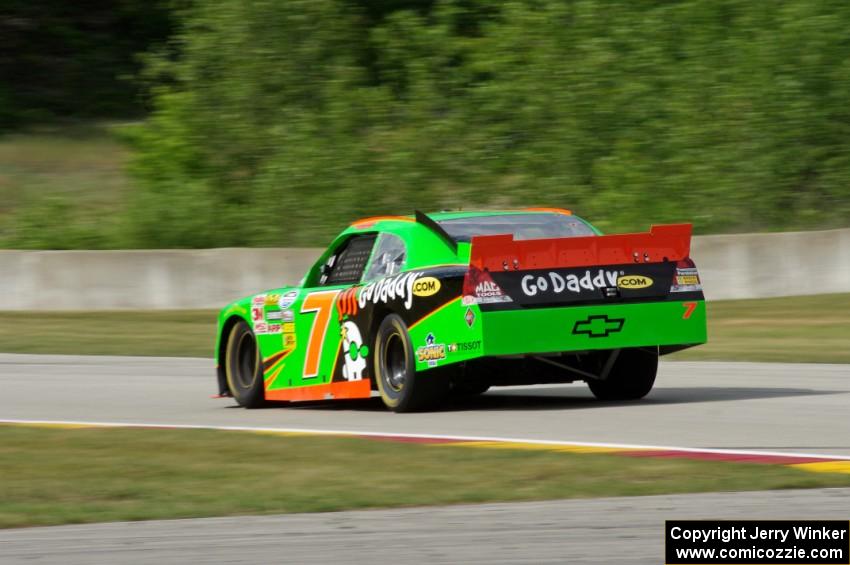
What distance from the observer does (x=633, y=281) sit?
10.6 m

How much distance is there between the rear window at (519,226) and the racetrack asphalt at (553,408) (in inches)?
48.9

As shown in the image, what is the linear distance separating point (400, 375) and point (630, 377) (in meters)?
1.77

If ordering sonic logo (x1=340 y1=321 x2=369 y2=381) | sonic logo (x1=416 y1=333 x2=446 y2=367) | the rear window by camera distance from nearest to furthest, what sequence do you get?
sonic logo (x1=416 y1=333 x2=446 y2=367) → the rear window → sonic logo (x1=340 y1=321 x2=369 y2=381)

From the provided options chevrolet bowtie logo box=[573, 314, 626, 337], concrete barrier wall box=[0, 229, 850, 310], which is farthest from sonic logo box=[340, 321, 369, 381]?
concrete barrier wall box=[0, 229, 850, 310]

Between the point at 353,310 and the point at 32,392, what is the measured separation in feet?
12.2

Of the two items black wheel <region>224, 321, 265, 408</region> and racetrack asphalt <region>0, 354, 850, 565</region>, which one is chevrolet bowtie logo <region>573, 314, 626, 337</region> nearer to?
racetrack asphalt <region>0, 354, 850, 565</region>

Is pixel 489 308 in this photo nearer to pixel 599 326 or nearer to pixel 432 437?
pixel 599 326

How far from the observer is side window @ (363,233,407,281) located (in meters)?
11.0

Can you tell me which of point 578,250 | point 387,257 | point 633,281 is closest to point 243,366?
point 387,257

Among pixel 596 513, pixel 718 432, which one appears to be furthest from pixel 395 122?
pixel 596 513

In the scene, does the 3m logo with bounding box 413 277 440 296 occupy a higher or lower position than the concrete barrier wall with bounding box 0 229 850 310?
higher

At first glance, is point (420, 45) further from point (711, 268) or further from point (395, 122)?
point (711, 268)

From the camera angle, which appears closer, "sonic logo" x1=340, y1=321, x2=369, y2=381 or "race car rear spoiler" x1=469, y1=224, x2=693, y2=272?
"race car rear spoiler" x1=469, y1=224, x2=693, y2=272

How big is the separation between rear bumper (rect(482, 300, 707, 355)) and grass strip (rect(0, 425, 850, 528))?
137 cm
